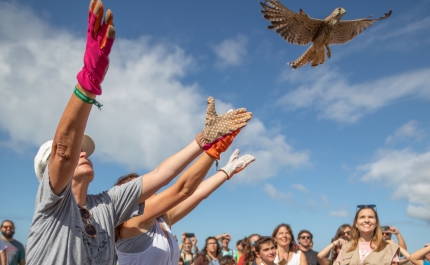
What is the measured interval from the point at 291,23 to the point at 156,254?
431 cm

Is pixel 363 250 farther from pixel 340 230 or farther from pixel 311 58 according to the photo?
pixel 311 58

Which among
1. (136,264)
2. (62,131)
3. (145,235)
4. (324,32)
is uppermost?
(324,32)

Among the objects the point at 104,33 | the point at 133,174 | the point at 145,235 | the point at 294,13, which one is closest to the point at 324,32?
the point at 294,13

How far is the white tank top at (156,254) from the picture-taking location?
264cm

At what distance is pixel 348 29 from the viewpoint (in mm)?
6379

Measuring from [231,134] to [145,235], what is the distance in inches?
39.7

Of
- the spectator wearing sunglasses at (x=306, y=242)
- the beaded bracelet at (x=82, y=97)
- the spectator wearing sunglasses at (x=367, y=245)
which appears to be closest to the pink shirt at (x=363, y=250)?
the spectator wearing sunglasses at (x=367, y=245)

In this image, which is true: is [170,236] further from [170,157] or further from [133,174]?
[170,157]

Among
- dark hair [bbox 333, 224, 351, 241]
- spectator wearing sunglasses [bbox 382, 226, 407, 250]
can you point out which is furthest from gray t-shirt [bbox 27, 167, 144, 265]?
dark hair [bbox 333, 224, 351, 241]

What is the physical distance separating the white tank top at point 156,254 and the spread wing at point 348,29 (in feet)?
14.6

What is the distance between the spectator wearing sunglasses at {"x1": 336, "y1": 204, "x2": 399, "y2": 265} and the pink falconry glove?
350 cm

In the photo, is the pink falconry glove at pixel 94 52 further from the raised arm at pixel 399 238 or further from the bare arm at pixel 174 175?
the raised arm at pixel 399 238

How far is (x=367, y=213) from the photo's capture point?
4.31m

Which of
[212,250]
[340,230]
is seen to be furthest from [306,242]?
[212,250]
